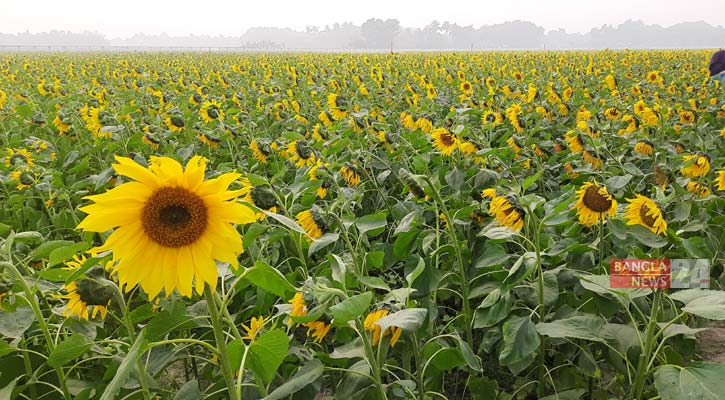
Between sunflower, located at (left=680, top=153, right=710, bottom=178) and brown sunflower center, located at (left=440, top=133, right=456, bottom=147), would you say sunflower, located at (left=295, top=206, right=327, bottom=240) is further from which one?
sunflower, located at (left=680, top=153, right=710, bottom=178)

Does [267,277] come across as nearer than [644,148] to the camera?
Yes

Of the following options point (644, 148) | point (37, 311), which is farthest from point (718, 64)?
point (37, 311)

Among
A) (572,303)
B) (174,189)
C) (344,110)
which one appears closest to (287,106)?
(344,110)

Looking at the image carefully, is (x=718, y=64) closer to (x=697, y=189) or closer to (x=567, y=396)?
(x=697, y=189)

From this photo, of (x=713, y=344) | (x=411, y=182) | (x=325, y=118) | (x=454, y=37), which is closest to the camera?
(x=411, y=182)

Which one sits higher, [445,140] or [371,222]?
[445,140]

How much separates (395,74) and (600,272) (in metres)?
8.11

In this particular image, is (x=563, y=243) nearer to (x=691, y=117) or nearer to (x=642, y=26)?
(x=691, y=117)

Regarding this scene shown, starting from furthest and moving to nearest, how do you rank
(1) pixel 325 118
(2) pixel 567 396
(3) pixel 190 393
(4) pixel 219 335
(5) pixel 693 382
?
1. (1) pixel 325 118
2. (2) pixel 567 396
3. (3) pixel 190 393
4. (5) pixel 693 382
5. (4) pixel 219 335

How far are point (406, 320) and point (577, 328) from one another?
62 centimetres

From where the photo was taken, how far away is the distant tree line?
120 meters

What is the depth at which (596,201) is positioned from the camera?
186 cm

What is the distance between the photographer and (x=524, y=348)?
1549 mm

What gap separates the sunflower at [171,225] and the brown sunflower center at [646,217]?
1436 millimetres
